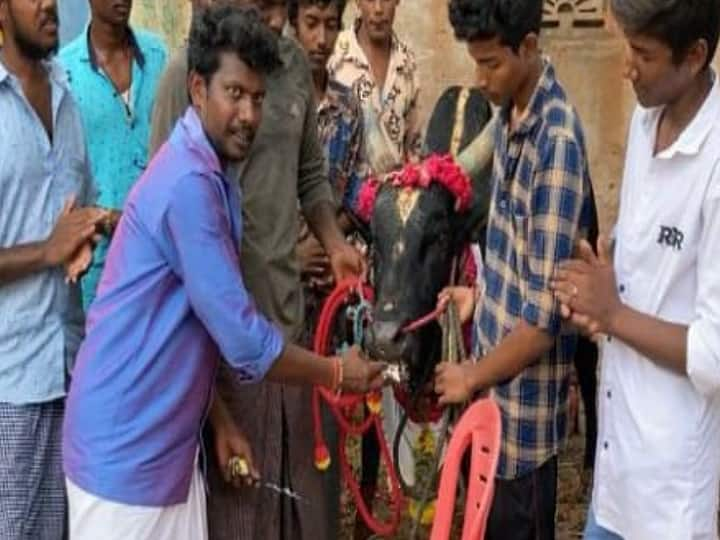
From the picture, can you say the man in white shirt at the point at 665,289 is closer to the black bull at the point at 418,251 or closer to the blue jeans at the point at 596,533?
the blue jeans at the point at 596,533

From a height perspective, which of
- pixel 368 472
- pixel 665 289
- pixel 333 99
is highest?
pixel 333 99

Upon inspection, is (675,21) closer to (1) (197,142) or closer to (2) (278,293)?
(1) (197,142)

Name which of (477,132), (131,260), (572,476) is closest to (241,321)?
(131,260)

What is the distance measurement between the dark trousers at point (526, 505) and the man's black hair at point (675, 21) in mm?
1069

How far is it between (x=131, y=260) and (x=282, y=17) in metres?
1.09

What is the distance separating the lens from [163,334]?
3.09 meters

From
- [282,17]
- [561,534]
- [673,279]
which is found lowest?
[561,534]

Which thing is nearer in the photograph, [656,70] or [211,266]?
[656,70]

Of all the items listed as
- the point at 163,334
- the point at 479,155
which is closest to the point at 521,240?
the point at 479,155

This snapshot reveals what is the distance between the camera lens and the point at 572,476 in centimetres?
593

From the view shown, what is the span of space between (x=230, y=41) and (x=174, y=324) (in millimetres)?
618

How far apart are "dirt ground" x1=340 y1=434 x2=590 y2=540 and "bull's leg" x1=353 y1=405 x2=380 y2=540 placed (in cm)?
20

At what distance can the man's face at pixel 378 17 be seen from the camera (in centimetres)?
509

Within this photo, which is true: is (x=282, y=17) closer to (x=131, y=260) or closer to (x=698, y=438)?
(x=131, y=260)
